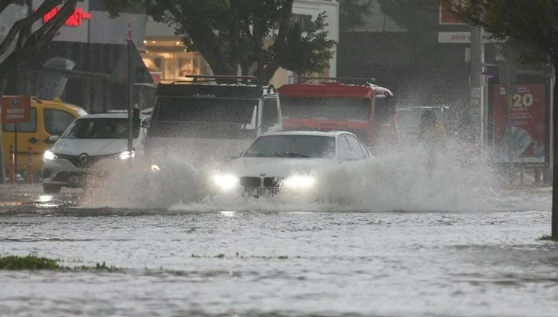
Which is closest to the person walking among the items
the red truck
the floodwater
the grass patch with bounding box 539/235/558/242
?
Result: the red truck

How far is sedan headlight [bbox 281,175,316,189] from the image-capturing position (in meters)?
26.7

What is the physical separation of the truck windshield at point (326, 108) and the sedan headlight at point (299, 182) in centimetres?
1277

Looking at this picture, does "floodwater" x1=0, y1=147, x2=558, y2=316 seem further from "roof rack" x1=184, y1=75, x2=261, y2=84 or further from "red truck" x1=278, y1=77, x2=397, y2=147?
"red truck" x1=278, y1=77, x2=397, y2=147

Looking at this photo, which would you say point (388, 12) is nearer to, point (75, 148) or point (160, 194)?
point (75, 148)

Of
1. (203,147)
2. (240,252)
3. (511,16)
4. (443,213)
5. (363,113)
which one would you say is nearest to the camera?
(240,252)

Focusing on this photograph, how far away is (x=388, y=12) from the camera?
290 ft

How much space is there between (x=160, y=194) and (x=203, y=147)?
11.1 feet

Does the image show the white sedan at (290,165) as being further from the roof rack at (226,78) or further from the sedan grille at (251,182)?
the roof rack at (226,78)

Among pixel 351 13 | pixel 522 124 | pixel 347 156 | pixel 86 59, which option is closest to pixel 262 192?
pixel 347 156

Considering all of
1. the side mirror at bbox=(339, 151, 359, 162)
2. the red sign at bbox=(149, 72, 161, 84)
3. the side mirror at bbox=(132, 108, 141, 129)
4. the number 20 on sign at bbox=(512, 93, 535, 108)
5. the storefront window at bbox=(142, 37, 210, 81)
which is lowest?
the side mirror at bbox=(339, 151, 359, 162)

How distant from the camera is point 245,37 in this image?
45.3 meters

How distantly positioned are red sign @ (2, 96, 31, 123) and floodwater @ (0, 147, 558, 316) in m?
10.6

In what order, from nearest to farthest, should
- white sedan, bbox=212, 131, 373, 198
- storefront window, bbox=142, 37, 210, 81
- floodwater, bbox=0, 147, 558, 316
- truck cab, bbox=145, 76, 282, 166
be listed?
floodwater, bbox=0, 147, 558, 316, white sedan, bbox=212, 131, 373, 198, truck cab, bbox=145, 76, 282, 166, storefront window, bbox=142, 37, 210, 81

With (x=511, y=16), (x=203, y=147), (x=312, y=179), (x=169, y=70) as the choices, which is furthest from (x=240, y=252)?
(x=169, y=70)
